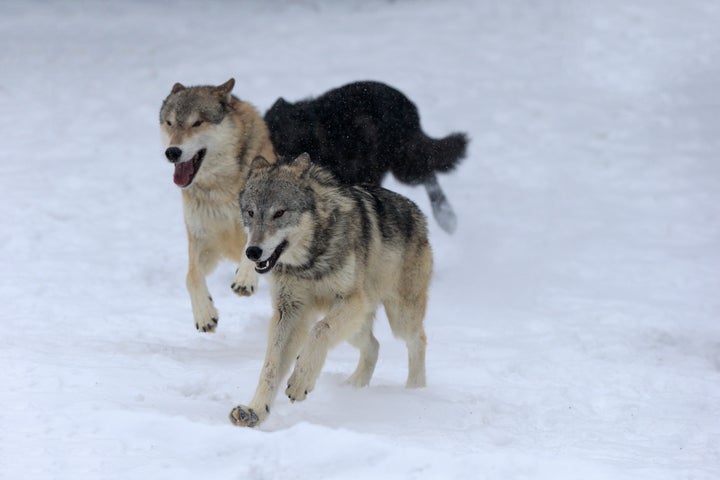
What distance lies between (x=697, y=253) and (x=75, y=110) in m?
8.66

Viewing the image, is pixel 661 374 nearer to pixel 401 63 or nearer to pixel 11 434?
pixel 11 434

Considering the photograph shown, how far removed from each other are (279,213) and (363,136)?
414cm

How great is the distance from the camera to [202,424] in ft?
13.4

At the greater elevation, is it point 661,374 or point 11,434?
point 11,434

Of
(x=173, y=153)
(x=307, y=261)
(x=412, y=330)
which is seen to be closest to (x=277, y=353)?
(x=307, y=261)

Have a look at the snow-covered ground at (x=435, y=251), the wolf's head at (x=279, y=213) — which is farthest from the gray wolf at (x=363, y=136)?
the wolf's head at (x=279, y=213)

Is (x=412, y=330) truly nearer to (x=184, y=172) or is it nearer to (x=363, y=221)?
(x=363, y=221)

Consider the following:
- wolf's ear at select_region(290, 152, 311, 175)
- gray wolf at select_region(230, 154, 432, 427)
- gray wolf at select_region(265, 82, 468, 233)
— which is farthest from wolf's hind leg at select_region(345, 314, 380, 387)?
gray wolf at select_region(265, 82, 468, 233)

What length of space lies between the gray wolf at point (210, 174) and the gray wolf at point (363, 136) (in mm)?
1771

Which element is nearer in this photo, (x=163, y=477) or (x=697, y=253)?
(x=163, y=477)

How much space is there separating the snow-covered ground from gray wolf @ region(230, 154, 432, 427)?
0.29m

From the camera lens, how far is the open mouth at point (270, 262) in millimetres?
4654

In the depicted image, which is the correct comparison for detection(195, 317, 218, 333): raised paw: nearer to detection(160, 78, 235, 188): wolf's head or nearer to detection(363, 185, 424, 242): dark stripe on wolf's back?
detection(160, 78, 235, 188): wolf's head

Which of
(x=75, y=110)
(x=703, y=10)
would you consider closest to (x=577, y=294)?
(x=75, y=110)
